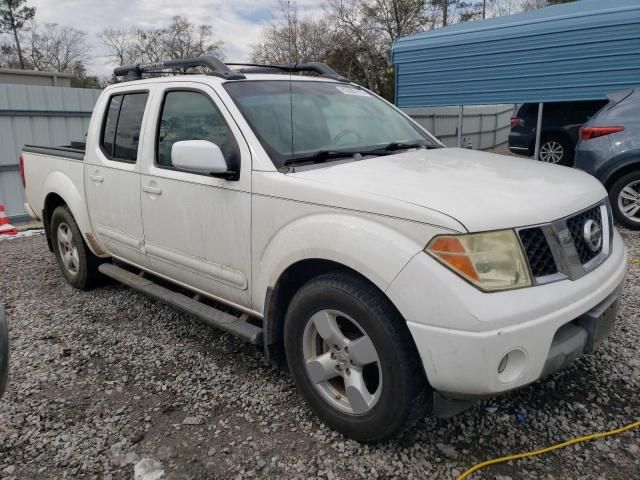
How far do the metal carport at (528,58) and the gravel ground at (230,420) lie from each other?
296 inches

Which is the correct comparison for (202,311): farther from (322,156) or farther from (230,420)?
(322,156)

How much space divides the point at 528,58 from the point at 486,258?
10.1m

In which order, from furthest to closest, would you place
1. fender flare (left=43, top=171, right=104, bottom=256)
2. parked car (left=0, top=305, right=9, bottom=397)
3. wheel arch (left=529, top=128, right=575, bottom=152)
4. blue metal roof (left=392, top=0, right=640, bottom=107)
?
1. wheel arch (left=529, top=128, right=575, bottom=152)
2. blue metal roof (left=392, top=0, right=640, bottom=107)
3. fender flare (left=43, top=171, right=104, bottom=256)
4. parked car (left=0, top=305, right=9, bottom=397)

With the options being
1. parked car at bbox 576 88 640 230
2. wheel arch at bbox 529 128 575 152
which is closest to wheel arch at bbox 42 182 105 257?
parked car at bbox 576 88 640 230

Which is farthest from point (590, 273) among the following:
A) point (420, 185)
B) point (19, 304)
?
point (19, 304)

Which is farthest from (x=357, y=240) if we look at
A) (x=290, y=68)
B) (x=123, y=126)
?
(x=123, y=126)

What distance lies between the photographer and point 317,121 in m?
3.15

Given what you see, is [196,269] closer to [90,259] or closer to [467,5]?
[90,259]

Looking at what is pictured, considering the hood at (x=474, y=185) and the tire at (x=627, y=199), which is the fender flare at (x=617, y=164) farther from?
the hood at (x=474, y=185)

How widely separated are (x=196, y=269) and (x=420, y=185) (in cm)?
161

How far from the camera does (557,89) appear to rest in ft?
33.4

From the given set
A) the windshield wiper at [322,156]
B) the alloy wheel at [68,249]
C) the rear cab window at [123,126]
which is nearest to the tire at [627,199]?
the windshield wiper at [322,156]

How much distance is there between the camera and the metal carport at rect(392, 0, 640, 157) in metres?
9.35

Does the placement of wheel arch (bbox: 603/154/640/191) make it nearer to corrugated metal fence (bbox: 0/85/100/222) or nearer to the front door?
the front door
